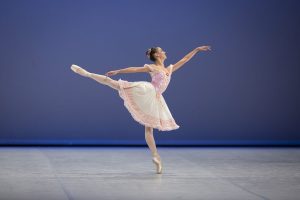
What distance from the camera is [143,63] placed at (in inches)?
348

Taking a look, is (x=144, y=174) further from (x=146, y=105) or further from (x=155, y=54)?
(x=155, y=54)

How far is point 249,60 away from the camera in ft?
29.7

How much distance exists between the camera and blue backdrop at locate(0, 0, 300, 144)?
876 centimetres

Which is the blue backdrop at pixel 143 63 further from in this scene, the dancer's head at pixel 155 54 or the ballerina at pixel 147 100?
the ballerina at pixel 147 100

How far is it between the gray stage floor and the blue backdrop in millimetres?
513

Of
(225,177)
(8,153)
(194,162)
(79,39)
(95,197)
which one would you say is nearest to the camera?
(95,197)

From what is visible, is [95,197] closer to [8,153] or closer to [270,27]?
[8,153]

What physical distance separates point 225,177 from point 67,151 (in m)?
3.04

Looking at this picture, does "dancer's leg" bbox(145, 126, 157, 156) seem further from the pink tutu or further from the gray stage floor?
the gray stage floor

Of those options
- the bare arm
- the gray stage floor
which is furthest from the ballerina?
the gray stage floor

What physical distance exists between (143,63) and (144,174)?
323 centimetres

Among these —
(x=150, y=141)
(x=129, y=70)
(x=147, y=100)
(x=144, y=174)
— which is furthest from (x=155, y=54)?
(x=144, y=174)

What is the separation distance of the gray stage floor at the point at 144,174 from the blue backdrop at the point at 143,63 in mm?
513

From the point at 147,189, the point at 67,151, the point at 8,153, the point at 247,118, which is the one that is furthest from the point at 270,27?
the point at 147,189
